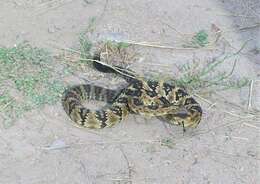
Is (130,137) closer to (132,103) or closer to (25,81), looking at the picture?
(132,103)

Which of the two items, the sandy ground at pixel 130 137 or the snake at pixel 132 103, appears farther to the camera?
the snake at pixel 132 103

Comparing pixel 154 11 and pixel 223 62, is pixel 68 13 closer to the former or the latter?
pixel 154 11

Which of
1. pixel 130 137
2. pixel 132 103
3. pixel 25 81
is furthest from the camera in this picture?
pixel 25 81

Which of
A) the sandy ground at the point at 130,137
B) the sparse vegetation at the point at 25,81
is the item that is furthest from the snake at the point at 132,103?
the sparse vegetation at the point at 25,81

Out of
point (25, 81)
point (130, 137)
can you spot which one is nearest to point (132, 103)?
point (130, 137)

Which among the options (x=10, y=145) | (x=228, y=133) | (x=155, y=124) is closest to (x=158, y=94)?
(x=155, y=124)

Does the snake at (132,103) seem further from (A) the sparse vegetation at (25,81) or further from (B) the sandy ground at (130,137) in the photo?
(A) the sparse vegetation at (25,81)

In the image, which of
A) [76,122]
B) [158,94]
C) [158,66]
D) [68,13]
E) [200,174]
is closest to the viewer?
[200,174]
